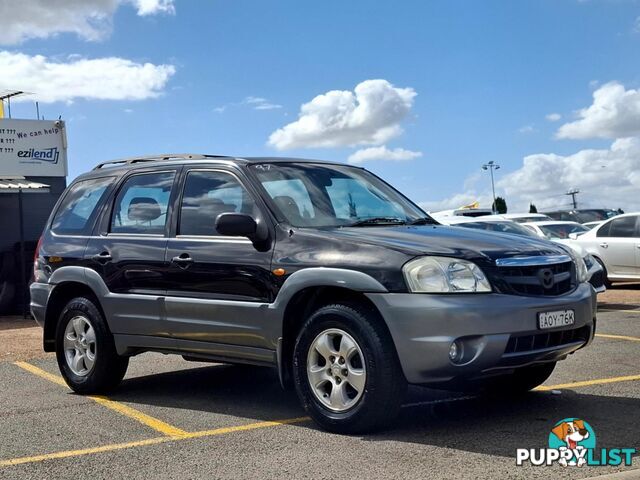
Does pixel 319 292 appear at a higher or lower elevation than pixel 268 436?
higher

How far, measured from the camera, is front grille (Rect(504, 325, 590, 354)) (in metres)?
5.20

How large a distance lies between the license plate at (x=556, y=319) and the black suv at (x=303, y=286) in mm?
12

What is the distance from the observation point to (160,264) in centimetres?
646

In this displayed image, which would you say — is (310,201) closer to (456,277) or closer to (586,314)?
(456,277)

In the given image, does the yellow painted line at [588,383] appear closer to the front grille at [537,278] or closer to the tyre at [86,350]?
the front grille at [537,278]

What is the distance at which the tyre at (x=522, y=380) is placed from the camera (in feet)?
20.8

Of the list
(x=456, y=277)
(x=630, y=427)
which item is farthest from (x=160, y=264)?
(x=630, y=427)

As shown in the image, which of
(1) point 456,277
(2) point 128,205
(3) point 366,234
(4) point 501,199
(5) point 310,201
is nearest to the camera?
(1) point 456,277

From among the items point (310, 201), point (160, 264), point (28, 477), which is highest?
point (310, 201)

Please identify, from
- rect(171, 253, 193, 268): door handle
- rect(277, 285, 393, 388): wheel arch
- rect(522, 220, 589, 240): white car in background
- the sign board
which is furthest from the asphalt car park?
the sign board

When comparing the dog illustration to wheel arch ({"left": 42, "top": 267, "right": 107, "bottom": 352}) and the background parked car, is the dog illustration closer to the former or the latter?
wheel arch ({"left": 42, "top": 267, "right": 107, "bottom": 352})

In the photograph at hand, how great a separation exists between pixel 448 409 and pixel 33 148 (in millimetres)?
14865

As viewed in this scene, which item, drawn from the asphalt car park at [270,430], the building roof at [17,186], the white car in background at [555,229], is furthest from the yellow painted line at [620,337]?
the building roof at [17,186]

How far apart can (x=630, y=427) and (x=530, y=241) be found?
4.39 ft
